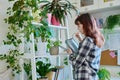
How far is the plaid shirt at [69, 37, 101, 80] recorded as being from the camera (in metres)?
1.70

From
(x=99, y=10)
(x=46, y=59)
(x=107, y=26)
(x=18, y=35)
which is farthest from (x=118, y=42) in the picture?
(x=18, y=35)

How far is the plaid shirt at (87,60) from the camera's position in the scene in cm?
170

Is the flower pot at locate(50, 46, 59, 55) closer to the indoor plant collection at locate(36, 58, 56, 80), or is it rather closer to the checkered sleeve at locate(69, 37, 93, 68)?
the indoor plant collection at locate(36, 58, 56, 80)

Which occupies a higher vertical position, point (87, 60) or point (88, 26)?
point (88, 26)

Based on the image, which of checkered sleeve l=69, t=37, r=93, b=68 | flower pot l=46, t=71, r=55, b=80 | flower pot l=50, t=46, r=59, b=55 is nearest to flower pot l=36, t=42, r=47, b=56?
flower pot l=50, t=46, r=59, b=55

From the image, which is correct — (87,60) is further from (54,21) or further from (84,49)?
(54,21)

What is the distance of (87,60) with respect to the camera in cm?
172

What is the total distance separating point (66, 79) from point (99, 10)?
1.20m

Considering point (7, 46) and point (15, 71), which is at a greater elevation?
point (7, 46)

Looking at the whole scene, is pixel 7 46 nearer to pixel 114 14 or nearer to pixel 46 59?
pixel 46 59

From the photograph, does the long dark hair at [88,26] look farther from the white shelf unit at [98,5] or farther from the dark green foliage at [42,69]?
the white shelf unit at [98,5]

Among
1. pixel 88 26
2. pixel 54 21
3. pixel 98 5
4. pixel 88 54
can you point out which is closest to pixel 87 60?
pixel 88 54

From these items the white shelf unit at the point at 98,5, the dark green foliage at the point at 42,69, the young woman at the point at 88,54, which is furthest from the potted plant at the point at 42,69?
the white shelf unit at the point at 98,5

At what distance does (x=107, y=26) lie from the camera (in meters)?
2.85
